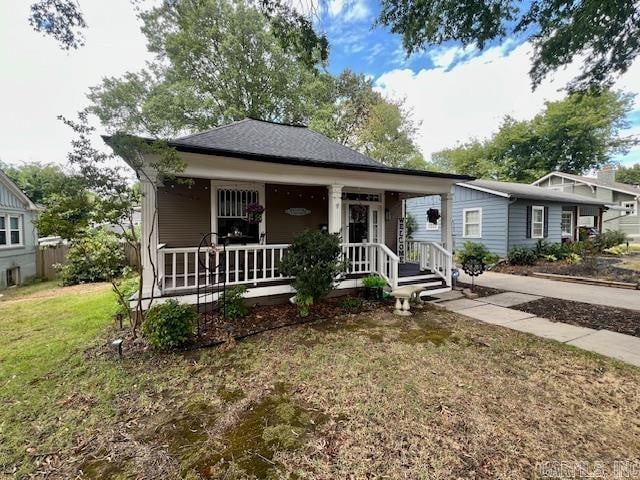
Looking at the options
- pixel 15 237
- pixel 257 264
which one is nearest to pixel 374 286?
pixel 257 264

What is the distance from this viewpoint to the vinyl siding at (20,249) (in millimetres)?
10547

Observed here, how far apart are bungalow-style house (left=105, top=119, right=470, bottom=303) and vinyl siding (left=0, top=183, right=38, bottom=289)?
26.8ft

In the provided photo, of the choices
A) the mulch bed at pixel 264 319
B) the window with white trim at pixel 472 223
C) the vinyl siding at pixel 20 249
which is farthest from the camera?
the window with white trim at pixel 472 223

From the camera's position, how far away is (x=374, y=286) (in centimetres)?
645

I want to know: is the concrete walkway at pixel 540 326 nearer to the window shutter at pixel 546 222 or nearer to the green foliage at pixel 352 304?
the green foliage at pixel 352 304

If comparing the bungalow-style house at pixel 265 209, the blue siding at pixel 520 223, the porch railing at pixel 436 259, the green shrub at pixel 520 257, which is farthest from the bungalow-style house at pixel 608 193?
the bungalow-style house at pixel 265 209

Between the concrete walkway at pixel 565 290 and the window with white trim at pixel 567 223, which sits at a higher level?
the window with white trim at pixel 567 223

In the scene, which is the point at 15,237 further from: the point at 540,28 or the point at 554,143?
the point at 554,143

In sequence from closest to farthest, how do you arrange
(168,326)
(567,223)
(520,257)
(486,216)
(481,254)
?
1. (168,326)
2. (481,254)
3. (520,257)
4. (486,216)
5. (567,223)

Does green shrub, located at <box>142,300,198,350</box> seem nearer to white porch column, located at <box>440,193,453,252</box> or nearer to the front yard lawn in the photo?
the front yard lawn

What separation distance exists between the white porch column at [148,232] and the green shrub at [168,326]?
0.74m

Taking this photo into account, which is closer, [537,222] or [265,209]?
[265,209]

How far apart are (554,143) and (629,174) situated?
14.9 metres

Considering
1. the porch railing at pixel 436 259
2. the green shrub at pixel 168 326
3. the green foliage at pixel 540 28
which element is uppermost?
the green foliage at pixel 540 28
